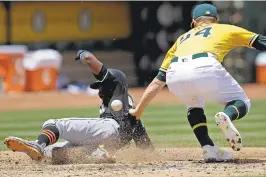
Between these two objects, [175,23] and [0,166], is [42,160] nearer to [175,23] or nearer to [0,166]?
[0,166]

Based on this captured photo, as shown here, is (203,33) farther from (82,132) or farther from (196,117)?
(82,132)

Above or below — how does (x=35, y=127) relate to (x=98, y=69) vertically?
below

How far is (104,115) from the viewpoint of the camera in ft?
25.6

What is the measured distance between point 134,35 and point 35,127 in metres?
12.1

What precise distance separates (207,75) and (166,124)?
17.2ft

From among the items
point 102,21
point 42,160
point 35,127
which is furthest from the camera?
point 102,21

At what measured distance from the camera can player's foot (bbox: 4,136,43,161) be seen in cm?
696

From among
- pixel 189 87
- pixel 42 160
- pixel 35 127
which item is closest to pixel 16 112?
pixel 35 127

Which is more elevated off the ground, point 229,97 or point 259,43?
point 259,43

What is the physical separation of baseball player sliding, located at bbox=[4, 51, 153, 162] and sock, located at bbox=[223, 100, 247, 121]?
1100 mm

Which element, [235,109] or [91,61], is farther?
[91,61]

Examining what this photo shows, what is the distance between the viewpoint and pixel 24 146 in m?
6.97

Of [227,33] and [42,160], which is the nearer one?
[227,33]

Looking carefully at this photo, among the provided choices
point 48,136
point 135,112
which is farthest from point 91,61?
point 48,136
